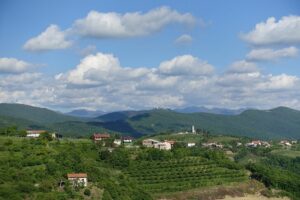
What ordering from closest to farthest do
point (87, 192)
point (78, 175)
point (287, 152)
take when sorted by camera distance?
point (87, 192) → point (78, 175) → point (287, 152)

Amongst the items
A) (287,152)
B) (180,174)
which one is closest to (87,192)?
(180,174)

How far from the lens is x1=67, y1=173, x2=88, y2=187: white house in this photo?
60094 millimetres

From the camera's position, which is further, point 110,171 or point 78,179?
point 110,171

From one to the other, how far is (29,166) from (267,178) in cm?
3614

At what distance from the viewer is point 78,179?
6075 centimetres

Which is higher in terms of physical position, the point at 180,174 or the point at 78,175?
the point at 78,175

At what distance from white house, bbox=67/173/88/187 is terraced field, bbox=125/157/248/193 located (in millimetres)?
10710

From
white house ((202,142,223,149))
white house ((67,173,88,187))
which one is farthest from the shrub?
white house ((202,142,223,149))

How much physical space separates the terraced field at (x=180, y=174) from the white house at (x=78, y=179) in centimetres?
1071

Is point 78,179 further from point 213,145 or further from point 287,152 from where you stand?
point 287,152

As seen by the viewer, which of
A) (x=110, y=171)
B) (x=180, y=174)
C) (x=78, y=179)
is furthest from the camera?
(x=180, y=174)

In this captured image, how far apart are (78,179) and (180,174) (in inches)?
762

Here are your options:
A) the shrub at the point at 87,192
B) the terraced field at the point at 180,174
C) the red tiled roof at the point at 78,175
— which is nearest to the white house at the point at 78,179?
the red tiled roof at the point at 78,175

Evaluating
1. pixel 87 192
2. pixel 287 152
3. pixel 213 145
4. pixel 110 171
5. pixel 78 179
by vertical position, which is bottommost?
pixel 87 192
